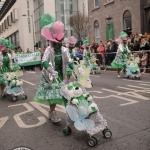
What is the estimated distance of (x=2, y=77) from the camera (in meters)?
8.91

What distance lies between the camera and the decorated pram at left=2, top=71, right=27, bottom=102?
8542mm

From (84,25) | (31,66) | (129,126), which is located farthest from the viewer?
(84,25)

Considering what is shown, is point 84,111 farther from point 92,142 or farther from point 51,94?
point 51,94

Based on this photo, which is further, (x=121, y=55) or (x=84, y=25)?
(x=84, y=25)

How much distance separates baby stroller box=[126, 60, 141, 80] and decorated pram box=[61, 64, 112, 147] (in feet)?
24.7

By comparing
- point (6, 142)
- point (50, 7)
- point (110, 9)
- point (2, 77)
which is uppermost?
point (50, 7)

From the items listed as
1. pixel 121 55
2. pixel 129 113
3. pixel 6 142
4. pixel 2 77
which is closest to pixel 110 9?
pixel 121 55

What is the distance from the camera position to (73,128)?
5.16m

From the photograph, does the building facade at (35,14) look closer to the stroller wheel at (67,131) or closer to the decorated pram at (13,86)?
the decorated pram at (13,86)

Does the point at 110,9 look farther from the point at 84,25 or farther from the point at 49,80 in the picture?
the point at 49,80

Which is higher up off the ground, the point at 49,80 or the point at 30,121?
the point at 49,80

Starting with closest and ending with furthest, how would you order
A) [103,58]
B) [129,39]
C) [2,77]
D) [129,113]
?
[129,113] < [2,77] < [129,39] < [103,58]

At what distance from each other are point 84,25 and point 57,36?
1318 inches

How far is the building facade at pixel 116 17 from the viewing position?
66.6 feet
